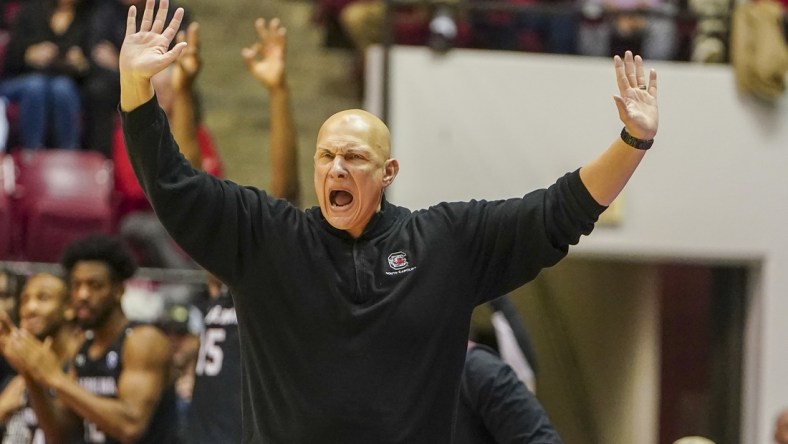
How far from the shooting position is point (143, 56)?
3.33 meters

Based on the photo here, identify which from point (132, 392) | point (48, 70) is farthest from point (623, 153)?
point (48, 70)

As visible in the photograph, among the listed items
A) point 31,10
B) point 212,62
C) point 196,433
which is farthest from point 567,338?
point 196,433

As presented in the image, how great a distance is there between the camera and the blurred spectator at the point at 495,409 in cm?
424

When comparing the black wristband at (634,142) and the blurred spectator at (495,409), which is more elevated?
the black wristband at (634,142)

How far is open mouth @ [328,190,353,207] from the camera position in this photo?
352 cm

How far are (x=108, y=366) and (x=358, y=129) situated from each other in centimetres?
210

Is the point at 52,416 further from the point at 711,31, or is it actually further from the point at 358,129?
the point at 711,31

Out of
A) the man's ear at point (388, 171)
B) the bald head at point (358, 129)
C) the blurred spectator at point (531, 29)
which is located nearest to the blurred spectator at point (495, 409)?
the man's ear at point (388, 171)

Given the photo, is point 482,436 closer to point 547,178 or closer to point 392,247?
point 392,247

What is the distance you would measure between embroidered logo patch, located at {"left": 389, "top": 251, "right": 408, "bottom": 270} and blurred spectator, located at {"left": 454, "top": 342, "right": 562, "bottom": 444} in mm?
823

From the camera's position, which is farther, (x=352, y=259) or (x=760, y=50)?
(x=760, y=50)

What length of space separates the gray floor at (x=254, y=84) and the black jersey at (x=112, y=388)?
389 centimetres

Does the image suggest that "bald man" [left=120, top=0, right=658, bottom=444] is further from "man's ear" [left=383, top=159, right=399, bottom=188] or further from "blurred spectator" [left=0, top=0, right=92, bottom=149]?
"blurred spectator" [left=0, top=0, right=92, bottom=149]

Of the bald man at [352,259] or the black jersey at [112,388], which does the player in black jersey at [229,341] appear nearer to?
the black jersey at [112,388]
